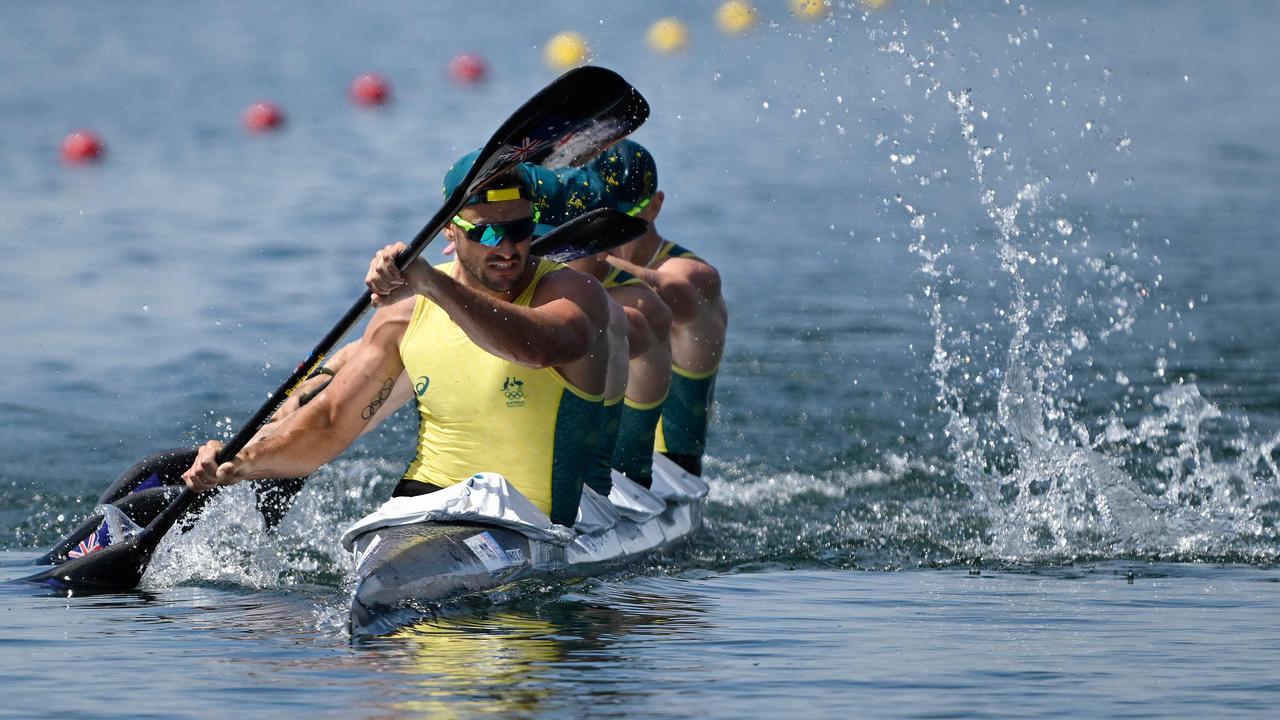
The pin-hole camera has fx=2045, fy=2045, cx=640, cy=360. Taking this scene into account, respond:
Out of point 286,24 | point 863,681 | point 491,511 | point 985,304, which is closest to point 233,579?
point 491,511

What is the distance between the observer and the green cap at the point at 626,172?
9289 mm

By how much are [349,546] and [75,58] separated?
1058 inches

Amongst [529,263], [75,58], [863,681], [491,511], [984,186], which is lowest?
[863,681]

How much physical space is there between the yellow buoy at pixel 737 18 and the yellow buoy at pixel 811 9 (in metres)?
0.89

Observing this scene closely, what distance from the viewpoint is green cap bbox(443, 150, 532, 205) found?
22.4 feet

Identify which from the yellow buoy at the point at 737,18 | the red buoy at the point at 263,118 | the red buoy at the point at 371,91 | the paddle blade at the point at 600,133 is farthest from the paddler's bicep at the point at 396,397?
the yellow buoy at the point at 737,18

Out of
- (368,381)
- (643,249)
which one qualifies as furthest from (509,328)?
(643,249)

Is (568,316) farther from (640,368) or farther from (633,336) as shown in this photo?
(640,368)

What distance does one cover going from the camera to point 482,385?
276 inches

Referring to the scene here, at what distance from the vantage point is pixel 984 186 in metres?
22.6

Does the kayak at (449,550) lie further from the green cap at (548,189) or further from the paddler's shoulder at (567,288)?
the green cap at (548,189)

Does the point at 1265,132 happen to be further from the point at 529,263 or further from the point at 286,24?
the point at 529,263

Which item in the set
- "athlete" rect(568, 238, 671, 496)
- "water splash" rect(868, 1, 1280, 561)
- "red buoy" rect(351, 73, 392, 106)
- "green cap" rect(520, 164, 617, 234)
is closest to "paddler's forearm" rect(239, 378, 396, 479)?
"green cap" rect(520, 164, 617, 234)

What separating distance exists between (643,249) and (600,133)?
79.3 inches
